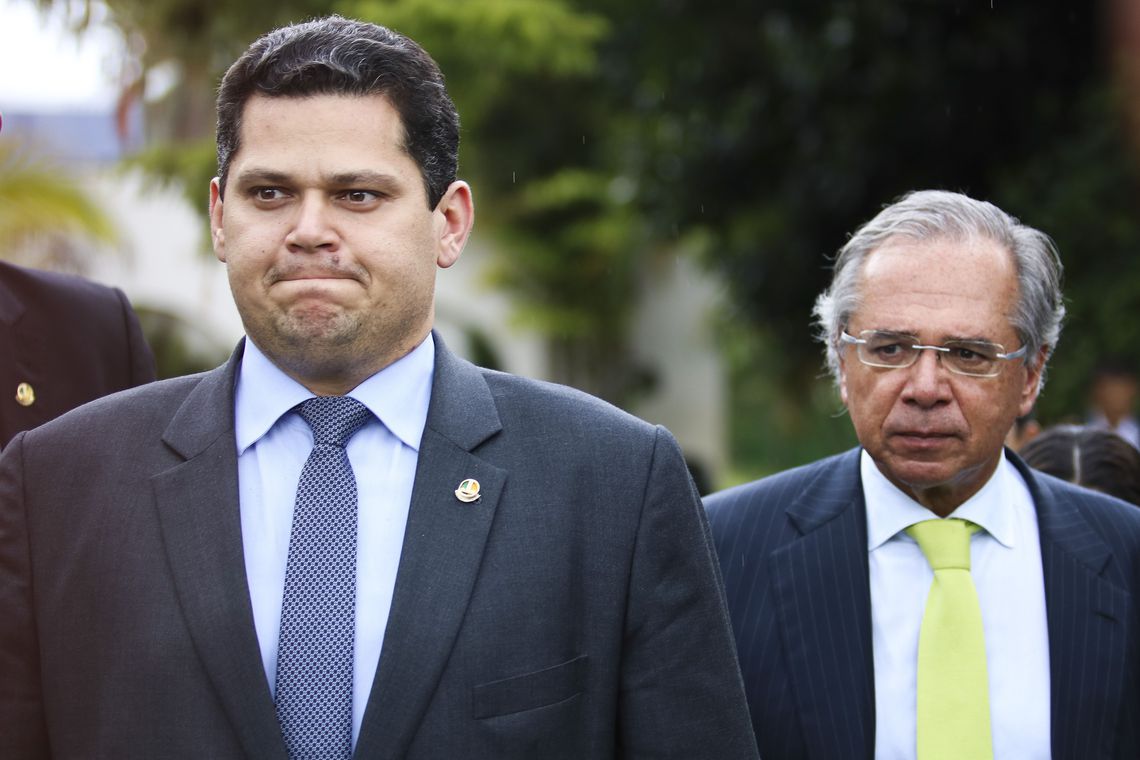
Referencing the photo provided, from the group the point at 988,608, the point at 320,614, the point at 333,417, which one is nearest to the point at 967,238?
the point at 988,608

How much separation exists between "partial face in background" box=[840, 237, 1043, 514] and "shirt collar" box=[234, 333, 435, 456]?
114cm

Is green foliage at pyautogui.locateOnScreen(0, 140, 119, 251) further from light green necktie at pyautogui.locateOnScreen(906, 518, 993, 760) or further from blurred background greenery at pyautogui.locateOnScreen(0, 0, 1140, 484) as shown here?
light green necktie at pyautogui.locateOnScreen(906, 518, 993, 760)

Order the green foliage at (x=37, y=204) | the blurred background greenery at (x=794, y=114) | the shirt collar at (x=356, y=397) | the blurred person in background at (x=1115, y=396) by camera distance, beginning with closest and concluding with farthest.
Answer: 1. the shirt collar at (x=356, y=397)
2. the green foliage at (x=37, y=204)
3. the blurred person in background at (x=1115, y=396)
4. the blurred background greenery at (x=794, y=114)

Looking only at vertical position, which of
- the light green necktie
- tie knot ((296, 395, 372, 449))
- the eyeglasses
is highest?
the eyeglasses

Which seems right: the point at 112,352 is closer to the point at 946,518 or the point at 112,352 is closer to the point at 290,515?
the point at 290,515

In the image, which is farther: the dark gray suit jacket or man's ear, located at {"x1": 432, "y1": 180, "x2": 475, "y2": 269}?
man's ear, located at {"x1": 432, "y1": 180, "x2": 475, "y2": 269}

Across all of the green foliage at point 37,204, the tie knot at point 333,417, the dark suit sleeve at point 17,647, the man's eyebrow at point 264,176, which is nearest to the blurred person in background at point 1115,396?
the green foliage at point 37,204

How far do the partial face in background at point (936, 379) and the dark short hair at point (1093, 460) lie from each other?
795 mm

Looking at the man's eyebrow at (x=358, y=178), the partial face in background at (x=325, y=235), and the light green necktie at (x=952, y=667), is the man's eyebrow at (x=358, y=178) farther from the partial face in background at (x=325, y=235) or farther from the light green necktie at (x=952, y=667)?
the light green necktie at (x=952, y=667)

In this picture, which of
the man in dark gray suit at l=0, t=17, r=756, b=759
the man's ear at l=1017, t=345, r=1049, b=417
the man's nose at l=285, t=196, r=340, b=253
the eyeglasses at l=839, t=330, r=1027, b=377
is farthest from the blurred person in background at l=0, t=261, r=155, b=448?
the man's ear at l=1017, t=345, r=1049, b=417

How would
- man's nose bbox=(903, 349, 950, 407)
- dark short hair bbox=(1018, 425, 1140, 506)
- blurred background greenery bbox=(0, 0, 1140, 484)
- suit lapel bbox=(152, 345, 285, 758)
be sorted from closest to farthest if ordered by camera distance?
suit lapel bbox=(152, 345, 285, 758) → man's nose bbox=(903, 349, 950, 407) → dark short hair bbox=(1018, 425, 1140, 506) → blurred background greenery bbox=(0, 0, 1140, 484)

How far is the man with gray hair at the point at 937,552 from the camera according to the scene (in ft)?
9.45

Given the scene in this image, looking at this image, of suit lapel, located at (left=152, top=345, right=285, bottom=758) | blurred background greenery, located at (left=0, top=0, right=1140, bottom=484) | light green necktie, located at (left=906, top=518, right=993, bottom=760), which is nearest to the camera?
suit lapel, located at (left=152, top=345, right=285, bottom=758)

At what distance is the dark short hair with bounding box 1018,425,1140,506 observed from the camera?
12.5ft
